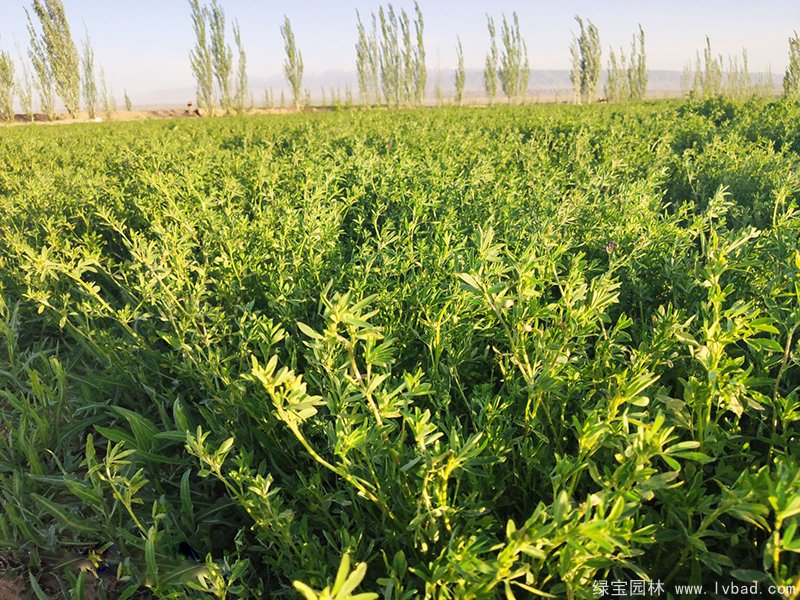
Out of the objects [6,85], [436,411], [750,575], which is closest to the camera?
[750,575]

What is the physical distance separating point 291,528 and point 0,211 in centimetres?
476

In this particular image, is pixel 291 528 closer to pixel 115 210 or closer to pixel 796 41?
pixel 115 210

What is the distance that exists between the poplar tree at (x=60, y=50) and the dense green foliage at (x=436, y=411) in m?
40.4

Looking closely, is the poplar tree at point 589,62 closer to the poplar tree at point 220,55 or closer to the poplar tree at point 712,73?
the poplar tree at point 712,73

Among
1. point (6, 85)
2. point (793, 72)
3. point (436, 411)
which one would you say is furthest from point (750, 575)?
point (6, 85)

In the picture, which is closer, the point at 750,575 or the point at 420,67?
the point at 750,575

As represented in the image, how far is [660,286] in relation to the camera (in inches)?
84.2

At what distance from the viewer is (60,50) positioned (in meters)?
36.5

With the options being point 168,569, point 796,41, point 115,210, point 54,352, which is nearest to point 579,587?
point 168,569

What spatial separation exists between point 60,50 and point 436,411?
1787 inches

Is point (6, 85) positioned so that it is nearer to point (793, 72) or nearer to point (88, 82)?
point (88, 82)

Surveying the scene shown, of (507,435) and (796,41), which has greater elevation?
(796,41)

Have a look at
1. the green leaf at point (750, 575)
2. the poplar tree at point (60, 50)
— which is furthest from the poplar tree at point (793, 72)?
the poplar tree at point (60, 50)

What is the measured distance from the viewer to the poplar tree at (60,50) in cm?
3581
